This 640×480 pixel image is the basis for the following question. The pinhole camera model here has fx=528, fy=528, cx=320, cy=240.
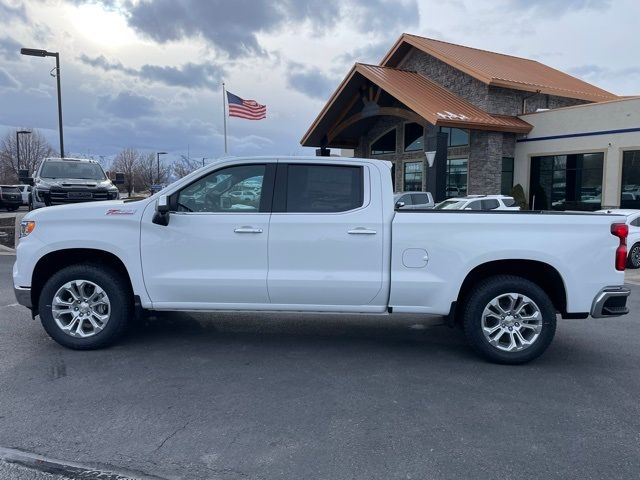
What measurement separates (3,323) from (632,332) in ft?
24.7

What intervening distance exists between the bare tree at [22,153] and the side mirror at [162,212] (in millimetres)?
52341

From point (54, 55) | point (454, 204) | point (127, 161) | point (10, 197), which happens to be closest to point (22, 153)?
point (127, 161)

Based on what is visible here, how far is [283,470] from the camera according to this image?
3129mm

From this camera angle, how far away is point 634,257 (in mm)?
12062

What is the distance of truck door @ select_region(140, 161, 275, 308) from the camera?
4.98 meters

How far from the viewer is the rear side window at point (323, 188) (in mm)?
5059

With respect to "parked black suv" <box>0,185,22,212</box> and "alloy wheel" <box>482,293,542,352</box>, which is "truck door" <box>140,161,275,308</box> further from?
"parked black suv" <box>0,185,22,212</box>

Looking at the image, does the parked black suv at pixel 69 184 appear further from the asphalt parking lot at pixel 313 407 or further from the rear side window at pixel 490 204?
the rear side window at pixel 490 204

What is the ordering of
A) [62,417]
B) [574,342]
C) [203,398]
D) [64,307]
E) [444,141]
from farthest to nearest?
[444,141] → [574,342] → [64,307] → [203,398] → [62,417]

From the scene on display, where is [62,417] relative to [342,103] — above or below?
below

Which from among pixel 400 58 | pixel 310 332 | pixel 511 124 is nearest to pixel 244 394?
pixel 310 332

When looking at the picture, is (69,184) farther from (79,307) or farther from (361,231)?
(361,231)

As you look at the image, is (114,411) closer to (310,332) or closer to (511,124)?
(310,332)

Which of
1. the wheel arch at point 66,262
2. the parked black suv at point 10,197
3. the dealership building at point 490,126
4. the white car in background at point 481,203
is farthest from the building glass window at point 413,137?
the wheel arch at point 66,262
